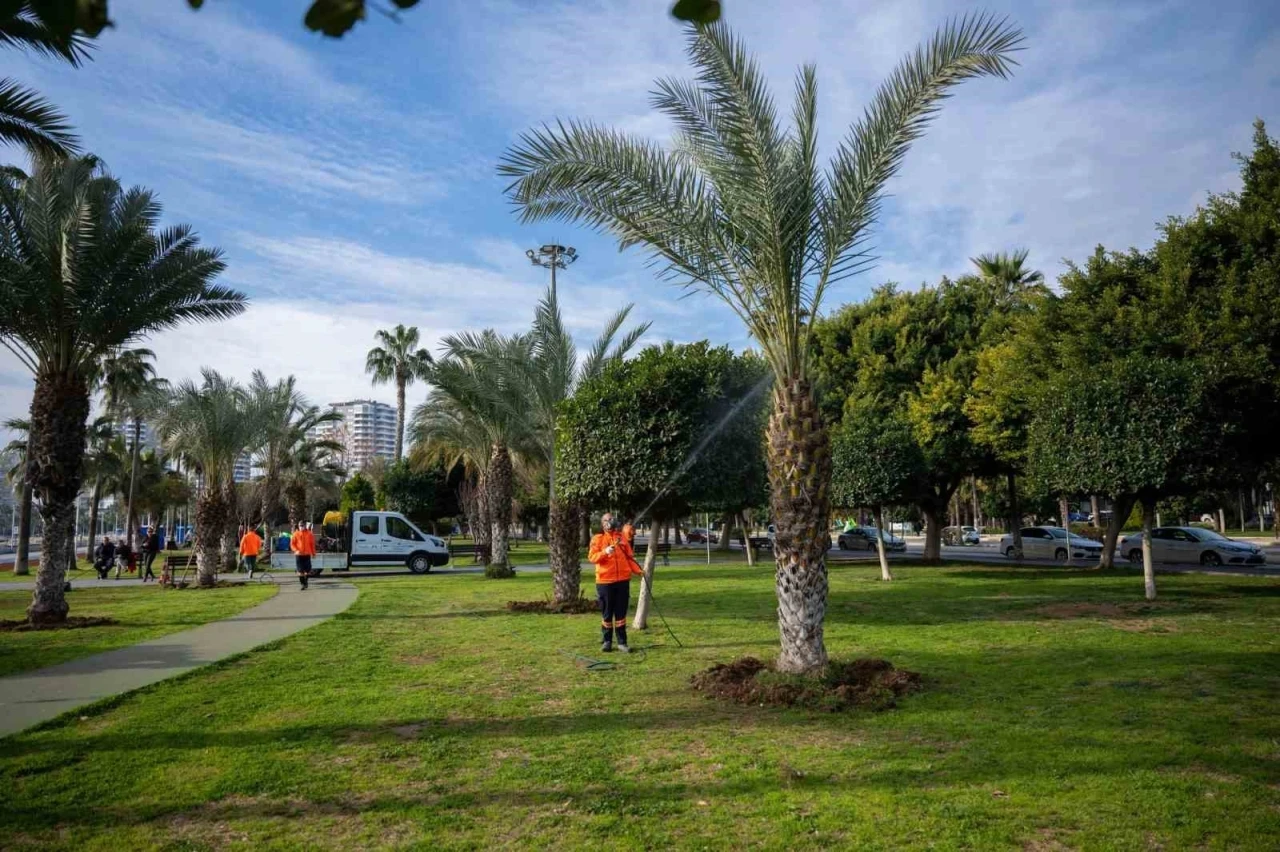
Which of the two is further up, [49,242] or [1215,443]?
[49,242]

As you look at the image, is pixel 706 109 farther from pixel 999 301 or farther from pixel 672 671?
pixel 999 301

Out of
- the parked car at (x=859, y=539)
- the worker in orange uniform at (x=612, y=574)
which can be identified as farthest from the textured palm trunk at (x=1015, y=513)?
the worker in orange uniform at (x=612, y=574)

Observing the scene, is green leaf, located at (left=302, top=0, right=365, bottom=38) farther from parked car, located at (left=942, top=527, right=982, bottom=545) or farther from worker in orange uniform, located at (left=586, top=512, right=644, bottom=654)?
parked car, located at (left=942, top=527, right=982, bottom=545)

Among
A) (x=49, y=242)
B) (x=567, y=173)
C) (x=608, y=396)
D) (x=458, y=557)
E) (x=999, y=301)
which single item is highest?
(x=999, y=301)

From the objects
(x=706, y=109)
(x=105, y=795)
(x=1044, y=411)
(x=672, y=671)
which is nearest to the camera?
(x=105, y=795)

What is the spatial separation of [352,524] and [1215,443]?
25812mm

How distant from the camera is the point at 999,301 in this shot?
2998cm

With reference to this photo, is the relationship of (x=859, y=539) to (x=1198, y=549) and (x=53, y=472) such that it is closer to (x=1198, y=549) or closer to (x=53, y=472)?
(x=1198, y=549)

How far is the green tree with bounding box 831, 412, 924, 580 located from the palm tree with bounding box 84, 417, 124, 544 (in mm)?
39096

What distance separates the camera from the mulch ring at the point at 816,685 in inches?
289

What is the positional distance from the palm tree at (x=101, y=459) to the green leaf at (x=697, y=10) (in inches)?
1973

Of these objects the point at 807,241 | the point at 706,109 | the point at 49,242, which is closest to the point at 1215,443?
the point at 807,241

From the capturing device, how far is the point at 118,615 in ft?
50.2

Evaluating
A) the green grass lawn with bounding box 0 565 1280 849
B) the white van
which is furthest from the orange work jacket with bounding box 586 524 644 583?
the white van
